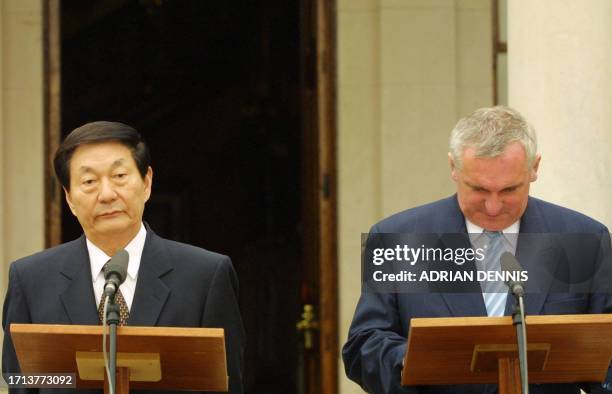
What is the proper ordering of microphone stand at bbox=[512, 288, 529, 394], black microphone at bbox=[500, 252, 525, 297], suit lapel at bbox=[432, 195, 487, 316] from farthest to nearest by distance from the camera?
suit lapel at bbox=[432, 195, 487, 316]
black microphone at bbox=[500, 252, 525, 297]
microphone stand at bbox=[512, 288, 529, 394]

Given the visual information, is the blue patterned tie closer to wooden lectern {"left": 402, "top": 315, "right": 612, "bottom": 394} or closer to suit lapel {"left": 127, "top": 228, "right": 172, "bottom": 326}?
wooden lectern {"left": 402, "top": 315, "right": 612, "bottom": 394}

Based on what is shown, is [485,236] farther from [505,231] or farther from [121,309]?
[121,309]

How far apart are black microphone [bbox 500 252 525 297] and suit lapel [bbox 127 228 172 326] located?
1.15m

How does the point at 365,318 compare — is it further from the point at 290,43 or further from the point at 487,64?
the point at 290,43

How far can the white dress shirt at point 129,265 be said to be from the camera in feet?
15.0

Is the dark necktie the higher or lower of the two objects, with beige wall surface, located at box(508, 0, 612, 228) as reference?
lower

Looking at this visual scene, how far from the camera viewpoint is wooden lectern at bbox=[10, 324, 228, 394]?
4.02m

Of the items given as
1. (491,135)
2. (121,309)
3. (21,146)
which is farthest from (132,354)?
(21,146)

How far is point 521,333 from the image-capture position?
3.89 metres

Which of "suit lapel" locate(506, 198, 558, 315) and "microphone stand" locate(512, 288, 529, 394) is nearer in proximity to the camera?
"microphone stand" locate(512, 288, 529, 394)

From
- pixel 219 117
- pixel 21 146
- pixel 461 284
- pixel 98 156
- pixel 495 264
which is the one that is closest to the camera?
pixel 461 284

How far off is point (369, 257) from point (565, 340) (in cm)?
70

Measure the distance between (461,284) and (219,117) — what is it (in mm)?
11744

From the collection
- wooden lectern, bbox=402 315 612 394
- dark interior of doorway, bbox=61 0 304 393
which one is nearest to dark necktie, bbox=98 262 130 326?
wooden lectern, bbox=402 315 612 394
